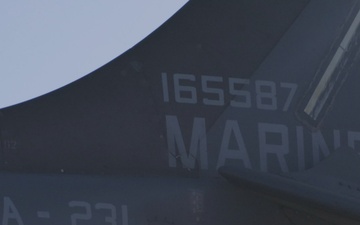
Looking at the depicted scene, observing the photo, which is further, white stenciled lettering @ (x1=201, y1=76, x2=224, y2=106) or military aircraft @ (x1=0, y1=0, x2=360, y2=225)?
white stenciled lettering @ (x1=201, y1=76, x2=224, y2=106)

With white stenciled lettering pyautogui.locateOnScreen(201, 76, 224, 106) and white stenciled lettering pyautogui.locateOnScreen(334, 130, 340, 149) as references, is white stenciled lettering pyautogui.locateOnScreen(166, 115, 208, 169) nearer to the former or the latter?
white stenciled lettering pyautogui.locateOnScreen(201, 76, 224, 106)

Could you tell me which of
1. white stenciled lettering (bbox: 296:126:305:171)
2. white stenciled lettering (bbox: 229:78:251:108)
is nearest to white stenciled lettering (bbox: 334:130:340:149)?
white stenciled lettering (bbox: 296:126:305:171)

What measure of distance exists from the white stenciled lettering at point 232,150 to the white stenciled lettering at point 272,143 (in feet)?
0.25

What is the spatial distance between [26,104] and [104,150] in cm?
39

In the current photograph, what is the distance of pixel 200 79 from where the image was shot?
12.9 feet

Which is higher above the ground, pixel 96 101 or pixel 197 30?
pixel 197 30

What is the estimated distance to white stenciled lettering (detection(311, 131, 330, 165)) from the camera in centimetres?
397

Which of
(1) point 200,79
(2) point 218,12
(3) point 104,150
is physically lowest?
(3) point 104,150

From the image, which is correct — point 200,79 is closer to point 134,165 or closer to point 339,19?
point 134,165

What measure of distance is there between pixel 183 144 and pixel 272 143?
40 centimetres

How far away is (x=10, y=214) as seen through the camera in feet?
11.6

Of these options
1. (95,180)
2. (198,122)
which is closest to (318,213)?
(198,122)

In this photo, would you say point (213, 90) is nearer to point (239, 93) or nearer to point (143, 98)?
point (239, 93)

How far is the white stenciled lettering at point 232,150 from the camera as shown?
12.7 ft
